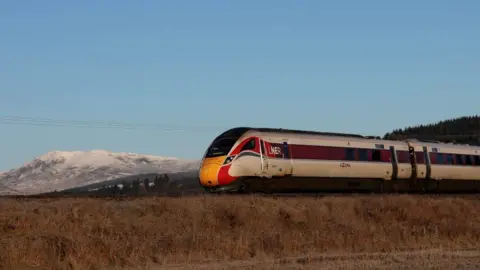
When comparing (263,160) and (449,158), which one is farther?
(449,158)

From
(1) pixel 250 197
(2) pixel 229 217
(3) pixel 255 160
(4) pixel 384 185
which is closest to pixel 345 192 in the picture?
(4) pixel 384 185

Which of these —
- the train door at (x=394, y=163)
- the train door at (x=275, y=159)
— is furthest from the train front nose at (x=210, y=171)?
the train door at (x=394, y=163)

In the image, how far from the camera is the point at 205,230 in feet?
81.7

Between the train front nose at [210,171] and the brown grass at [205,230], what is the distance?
4820 millimetres

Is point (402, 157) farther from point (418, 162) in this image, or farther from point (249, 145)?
point (249, 145)

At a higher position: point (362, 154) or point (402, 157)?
point (362, 154)

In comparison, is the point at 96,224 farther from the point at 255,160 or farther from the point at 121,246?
the point at 255,160

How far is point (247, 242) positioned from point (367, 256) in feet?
14.1

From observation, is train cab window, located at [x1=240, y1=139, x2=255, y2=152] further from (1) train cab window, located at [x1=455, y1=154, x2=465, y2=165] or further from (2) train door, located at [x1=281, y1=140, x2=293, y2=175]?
(1) train cab window, located at [x1=455, y1=154, x2=465, y2=165]

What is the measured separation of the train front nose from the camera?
110 feet

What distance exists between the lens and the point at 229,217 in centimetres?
2641

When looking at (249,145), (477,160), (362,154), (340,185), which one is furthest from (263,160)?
(477,160)

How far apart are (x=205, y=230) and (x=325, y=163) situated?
46.2 ft

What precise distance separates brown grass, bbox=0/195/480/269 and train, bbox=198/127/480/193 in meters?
3.92
